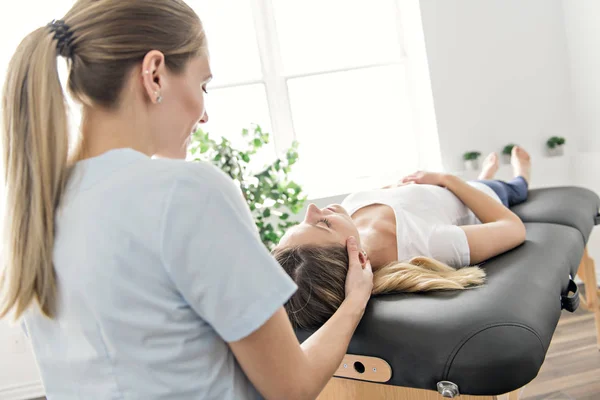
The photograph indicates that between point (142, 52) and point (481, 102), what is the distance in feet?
9.11

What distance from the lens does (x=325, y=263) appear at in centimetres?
125

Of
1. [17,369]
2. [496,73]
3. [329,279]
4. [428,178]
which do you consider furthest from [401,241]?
[17,369]

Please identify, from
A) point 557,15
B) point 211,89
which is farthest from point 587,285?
point 211,89

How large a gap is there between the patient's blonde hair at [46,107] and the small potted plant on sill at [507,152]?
9.12 feet

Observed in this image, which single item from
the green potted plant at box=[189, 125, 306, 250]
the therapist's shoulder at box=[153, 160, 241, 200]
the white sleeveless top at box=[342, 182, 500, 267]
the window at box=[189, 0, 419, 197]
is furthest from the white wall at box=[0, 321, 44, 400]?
the therapist's shoulder at box=[153, 160, 241, 200]

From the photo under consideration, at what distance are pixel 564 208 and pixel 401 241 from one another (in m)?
0.78

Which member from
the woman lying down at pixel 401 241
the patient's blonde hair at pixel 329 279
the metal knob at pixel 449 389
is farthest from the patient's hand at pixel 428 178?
the metal knob at pixel 449 389

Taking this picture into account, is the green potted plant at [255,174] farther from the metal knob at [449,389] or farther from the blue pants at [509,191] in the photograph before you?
the metal knob at [449,389]

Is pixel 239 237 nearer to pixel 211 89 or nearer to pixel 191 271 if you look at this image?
pixel 191 271

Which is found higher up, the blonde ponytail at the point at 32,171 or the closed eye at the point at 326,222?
the blonde ponytail at the point at 32,171

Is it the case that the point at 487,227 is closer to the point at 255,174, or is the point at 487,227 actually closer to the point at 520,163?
the point at 255,174

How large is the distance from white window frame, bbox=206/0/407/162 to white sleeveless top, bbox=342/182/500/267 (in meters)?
1.32

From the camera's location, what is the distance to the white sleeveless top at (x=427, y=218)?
5.01ft

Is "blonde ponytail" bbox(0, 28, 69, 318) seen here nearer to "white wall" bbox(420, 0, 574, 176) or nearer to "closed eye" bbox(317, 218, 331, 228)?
"closed eye" bbox(317, 218, 331, 228)
